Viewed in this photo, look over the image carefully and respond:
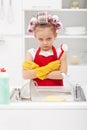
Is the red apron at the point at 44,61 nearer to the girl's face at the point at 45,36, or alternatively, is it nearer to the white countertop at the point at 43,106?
the girl's face at the point at 45,36

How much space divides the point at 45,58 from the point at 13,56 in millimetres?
1975

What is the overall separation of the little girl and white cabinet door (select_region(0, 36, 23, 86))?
6.28 feet

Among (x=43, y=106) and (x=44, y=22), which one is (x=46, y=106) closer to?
(x=43, y=106)

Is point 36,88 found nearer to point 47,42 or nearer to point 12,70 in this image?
point 47,42

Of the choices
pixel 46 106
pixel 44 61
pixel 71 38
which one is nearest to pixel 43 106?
pixel 46 106

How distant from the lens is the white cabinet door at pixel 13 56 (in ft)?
12.7

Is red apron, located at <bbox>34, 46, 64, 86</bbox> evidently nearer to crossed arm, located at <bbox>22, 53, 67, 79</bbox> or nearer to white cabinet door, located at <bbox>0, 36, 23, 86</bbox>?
crossed arm, located at <bbox>22, 53, 67, 79</bbox>

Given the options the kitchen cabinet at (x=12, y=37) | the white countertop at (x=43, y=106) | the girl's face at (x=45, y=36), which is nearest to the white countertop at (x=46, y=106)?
the white countertop at (x=43, y=106)

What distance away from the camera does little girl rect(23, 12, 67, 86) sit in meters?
1.87

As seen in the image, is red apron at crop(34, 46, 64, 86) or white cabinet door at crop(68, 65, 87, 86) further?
white cabinet door at crop(68, 65, 87, 86)

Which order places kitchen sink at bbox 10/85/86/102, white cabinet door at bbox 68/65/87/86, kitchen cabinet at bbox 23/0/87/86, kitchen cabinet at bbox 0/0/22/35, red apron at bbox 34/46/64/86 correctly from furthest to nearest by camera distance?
kitchen cabinet at bbox 23/0/87/86 → white cabinet door at bbox 68/65/87/86 → kitchen cabinet at bbox 0/0/22/35 → red apron at bbox 34/46/64/86 → kitchen sink at bbox 10/85/86/102

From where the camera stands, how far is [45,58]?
196 cm

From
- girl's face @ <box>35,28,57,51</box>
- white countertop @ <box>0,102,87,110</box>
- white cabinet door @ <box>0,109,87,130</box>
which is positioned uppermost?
girl's face @ <box>35,28,57,51</box>

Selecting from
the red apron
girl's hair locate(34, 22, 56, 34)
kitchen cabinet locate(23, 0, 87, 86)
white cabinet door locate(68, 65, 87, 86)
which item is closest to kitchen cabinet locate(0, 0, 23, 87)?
kitchen cabinet locate(23, 0, 87, 86)
